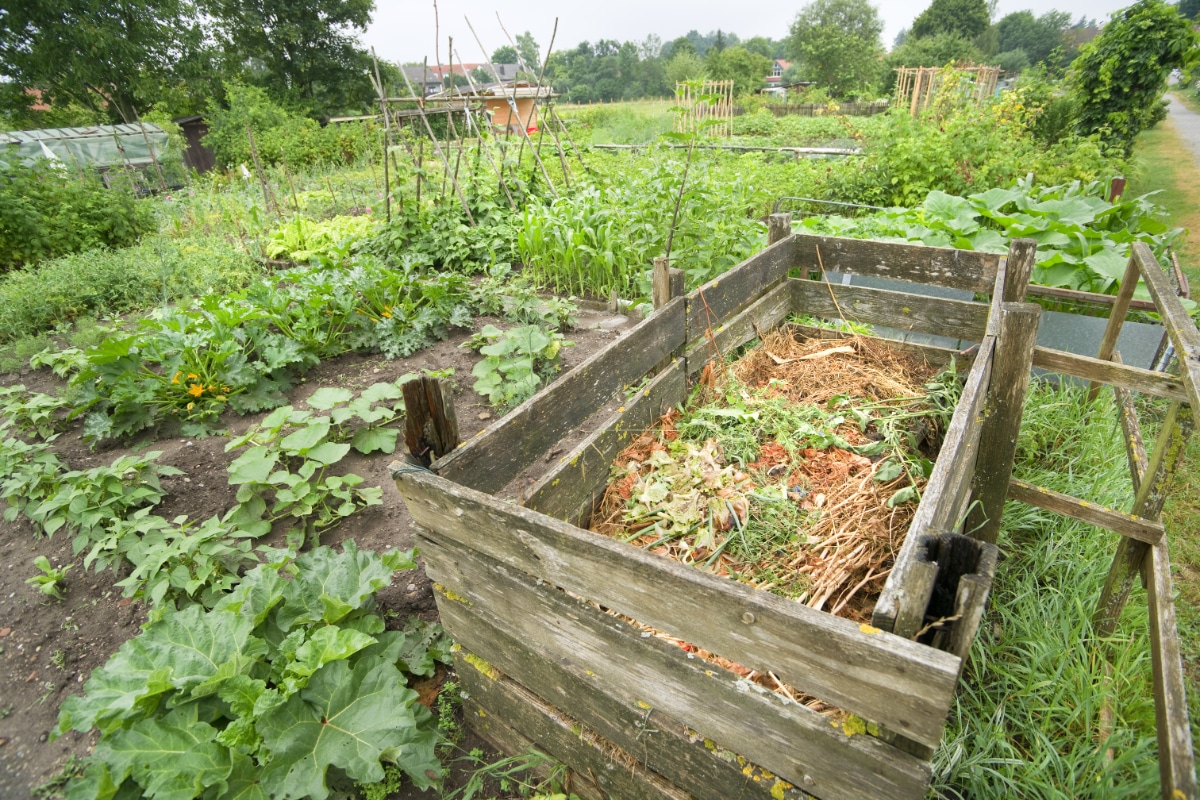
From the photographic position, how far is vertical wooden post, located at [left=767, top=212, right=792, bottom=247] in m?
3.48

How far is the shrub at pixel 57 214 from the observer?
7.63 meters

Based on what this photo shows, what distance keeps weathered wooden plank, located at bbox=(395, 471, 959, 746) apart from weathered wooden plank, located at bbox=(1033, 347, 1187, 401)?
1.73 meters

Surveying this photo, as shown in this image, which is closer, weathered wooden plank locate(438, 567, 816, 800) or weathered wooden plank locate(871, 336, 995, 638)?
weathered wooden plank locate(871, 336, 995, 638)

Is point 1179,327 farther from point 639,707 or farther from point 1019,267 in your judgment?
point 639,707

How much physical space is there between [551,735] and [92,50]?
37.2 metres

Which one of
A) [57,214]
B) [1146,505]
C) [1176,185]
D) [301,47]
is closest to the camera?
[1146,505]

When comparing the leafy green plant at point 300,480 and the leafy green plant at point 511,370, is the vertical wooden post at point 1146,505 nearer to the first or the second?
the leafy green plant at point 511,370

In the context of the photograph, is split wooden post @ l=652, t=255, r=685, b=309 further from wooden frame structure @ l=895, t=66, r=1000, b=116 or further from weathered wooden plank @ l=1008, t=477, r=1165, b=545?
wooden frame structure @ l=895, t=66, r=1000, b=116

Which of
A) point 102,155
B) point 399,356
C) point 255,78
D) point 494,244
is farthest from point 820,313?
point 255,78

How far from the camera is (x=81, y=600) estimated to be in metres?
2.88

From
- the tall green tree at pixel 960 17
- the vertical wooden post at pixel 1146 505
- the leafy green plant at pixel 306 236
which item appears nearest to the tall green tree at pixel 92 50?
the leafy green plant at pixel 306 236

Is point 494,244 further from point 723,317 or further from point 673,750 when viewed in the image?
point 673,750

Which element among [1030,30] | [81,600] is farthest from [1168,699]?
[1030,30]

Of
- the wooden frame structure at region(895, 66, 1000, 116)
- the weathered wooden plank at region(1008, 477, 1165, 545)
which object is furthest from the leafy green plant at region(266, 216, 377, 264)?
the wooden frame structure at region(895, 66, 1000, 116)
